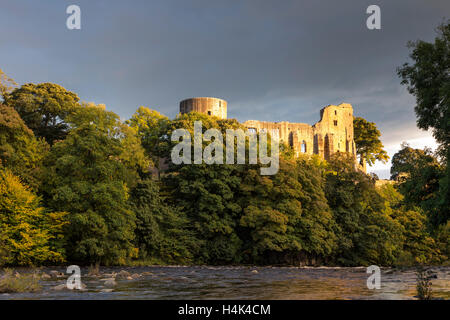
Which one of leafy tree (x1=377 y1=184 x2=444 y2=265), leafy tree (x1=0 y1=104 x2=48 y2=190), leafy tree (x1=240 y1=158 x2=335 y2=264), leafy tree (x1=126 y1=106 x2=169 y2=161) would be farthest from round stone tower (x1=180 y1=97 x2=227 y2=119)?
leafy tree (x1=0 y1=104 x2=48 y2=190)

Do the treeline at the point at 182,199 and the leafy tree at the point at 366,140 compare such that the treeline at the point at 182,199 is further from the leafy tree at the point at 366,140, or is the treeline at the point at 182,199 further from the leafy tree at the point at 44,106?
the leafy tree at the point at 366,140

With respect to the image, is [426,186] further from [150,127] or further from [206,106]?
[206,106]

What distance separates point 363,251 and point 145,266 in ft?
71.1

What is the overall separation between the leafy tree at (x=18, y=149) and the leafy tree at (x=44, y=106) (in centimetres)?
1054

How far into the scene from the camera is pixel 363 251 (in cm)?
4700

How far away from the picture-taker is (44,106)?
5016cm

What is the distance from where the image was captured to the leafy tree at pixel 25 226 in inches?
1336

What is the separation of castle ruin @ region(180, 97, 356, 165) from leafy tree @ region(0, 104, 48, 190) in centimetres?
4853

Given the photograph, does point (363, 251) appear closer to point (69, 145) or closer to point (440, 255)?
point (440, 255)

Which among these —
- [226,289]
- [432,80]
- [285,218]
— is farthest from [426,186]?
[285,218]

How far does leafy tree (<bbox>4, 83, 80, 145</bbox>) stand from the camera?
4894 centimetres

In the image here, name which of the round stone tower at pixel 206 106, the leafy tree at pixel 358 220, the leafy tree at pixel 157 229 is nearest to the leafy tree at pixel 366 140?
the round stone tower at pixel 206 106

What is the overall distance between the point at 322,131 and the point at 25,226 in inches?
2762
